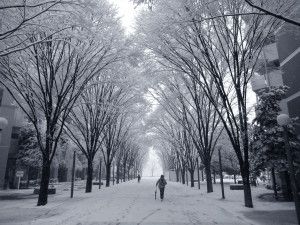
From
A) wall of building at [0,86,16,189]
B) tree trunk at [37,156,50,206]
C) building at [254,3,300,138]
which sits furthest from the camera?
wall of building at [0,86,16,189]

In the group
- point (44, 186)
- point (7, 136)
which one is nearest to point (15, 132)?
point (7, 136)

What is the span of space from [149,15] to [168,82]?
328 inches

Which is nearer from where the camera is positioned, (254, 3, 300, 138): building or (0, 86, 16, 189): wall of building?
(254, 3, 300, 138): building

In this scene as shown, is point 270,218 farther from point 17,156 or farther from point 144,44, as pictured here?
point 17,156

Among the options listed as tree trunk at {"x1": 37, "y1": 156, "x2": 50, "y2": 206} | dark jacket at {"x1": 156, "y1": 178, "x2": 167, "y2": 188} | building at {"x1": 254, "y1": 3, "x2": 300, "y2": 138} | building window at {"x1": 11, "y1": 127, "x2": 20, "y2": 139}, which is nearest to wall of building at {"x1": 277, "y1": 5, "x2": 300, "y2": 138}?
building at {"x1": 254, "y1": 3, "x2": 300, "y2": 138}

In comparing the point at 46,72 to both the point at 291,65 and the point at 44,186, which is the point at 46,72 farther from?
the point at 291,65

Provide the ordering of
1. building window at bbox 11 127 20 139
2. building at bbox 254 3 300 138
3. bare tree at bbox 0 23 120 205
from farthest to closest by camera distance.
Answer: building window at bbox 11 127 20 139
building at bbox 254 3 300 138
bare tree at bbox 0 23 120 205

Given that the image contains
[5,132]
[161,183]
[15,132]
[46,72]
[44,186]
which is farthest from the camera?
[15,132]

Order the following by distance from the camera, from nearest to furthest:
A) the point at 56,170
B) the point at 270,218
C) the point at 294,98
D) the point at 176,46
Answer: the point at 270,218 < the point at 176,46 < the point at 294,98 < the point at 56,170

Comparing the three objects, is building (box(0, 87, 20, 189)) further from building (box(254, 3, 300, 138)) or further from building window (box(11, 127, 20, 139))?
building (box(254, 3, 300, 138))

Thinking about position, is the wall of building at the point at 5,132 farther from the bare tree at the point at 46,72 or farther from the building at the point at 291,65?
the building at the point at 291,65

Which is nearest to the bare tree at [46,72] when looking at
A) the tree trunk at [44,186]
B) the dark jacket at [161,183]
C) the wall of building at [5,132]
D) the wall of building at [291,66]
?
the tree trunk at [44,186]

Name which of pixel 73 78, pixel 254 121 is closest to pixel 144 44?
pixel 73 78

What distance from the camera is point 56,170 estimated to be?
45.3 m
